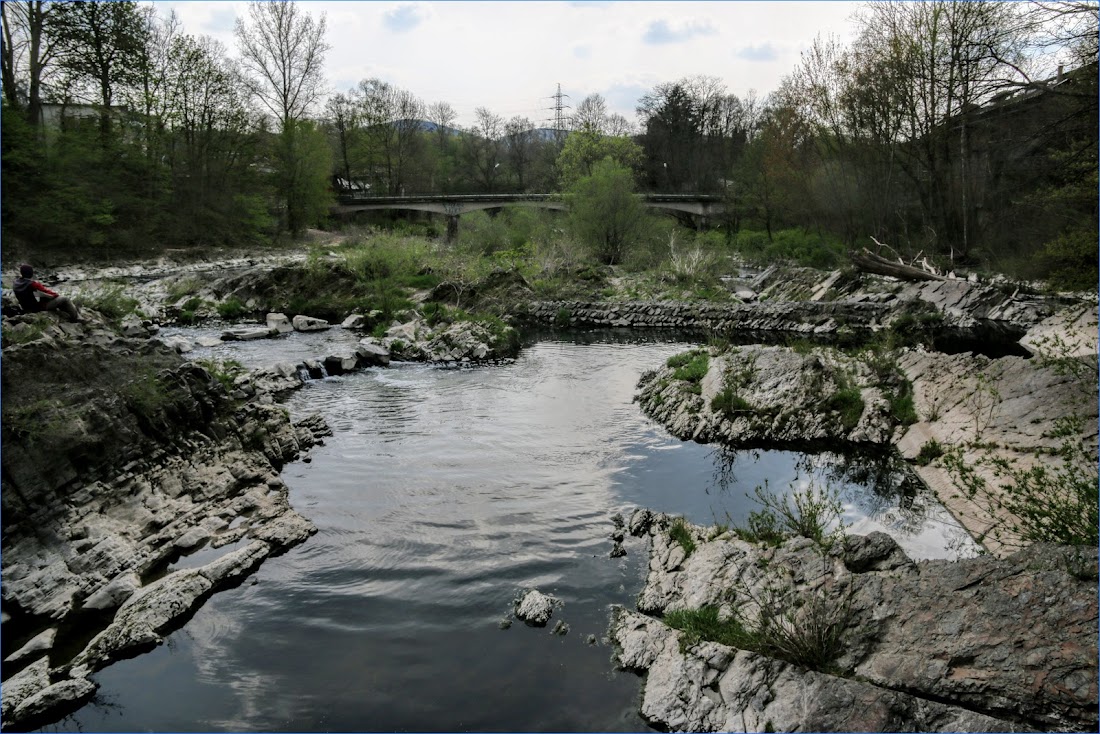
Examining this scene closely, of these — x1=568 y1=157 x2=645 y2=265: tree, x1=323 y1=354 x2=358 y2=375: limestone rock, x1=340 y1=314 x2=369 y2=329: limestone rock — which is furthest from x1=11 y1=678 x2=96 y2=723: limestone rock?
x1=568 y1=157 x2=645 y2=265: tree

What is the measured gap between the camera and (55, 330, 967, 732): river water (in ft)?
20.8

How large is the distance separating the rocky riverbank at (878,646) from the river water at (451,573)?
0.70 metres

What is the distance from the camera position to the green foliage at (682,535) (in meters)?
8.55

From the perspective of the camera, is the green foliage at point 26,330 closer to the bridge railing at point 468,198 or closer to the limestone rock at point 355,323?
the limestone rock at point 355,323

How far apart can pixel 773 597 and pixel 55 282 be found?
3791 centimetres

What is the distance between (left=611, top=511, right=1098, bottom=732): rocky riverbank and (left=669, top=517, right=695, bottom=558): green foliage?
3.59ft

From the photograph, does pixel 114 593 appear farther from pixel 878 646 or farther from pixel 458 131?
pixel 458 131

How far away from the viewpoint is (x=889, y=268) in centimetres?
3077

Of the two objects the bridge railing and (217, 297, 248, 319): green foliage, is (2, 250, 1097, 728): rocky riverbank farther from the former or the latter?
the bridge railing

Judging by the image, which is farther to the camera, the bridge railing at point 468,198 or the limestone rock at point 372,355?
the bridge railing at point 468,198

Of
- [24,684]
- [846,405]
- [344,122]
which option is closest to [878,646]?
[24,684]

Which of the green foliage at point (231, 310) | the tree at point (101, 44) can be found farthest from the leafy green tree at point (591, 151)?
the green foliage at point (231, 310)

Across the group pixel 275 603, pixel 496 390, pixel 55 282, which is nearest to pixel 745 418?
pixel 496 390

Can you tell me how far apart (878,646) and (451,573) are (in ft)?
17.4
